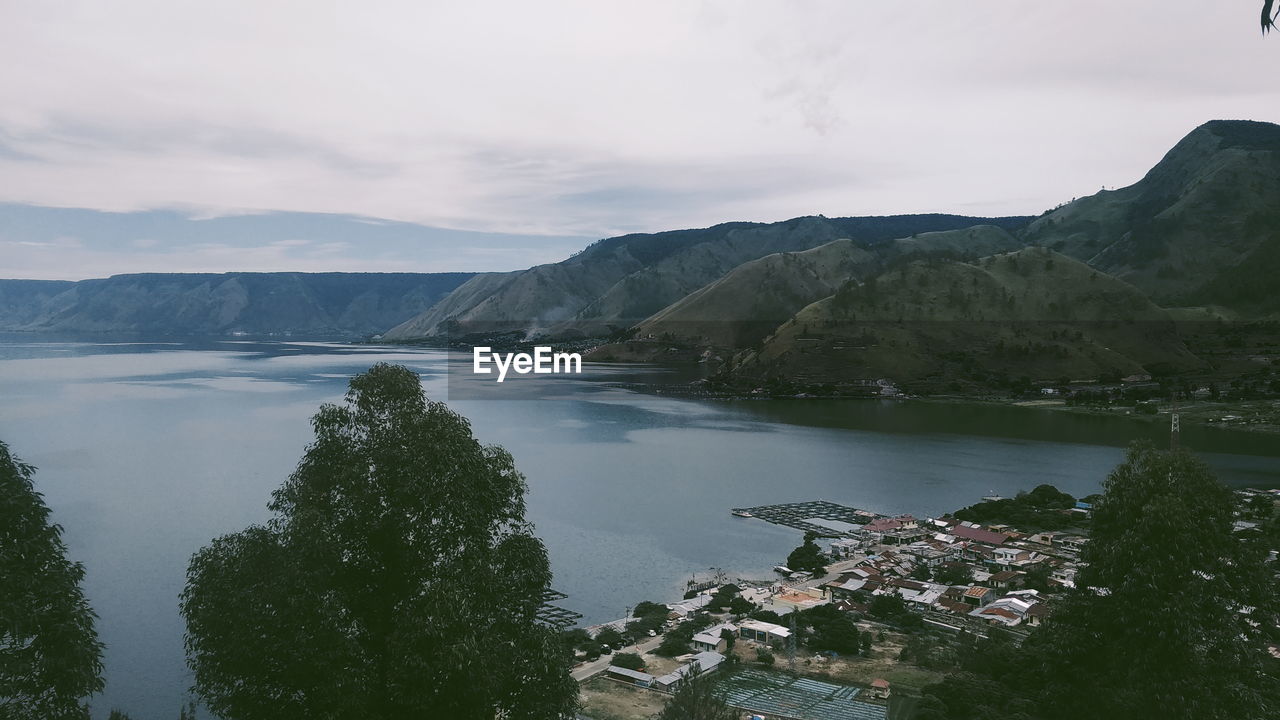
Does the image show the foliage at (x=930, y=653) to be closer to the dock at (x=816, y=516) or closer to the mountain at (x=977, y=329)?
the dock at (x=816, y=516)

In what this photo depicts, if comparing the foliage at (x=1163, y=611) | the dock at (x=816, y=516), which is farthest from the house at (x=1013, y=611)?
the dock at (x=816, y=516)

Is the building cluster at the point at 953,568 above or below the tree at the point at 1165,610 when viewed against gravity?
below

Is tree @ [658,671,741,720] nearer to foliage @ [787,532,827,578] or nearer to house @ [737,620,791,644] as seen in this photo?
house @ [737,620,791,644]

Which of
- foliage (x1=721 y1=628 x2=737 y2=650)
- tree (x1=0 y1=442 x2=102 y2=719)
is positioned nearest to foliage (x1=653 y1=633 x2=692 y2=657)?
foliage (x1=721 y1=628 x2=737 y2=650)

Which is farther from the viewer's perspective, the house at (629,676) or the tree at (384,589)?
the house at (629,676)

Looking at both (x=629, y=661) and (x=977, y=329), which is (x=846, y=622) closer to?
(x=629, y=661)

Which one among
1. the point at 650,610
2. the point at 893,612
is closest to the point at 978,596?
the point at 893,612
